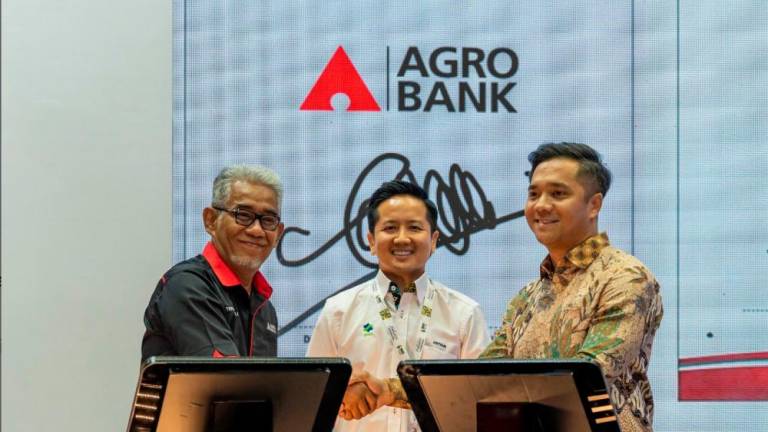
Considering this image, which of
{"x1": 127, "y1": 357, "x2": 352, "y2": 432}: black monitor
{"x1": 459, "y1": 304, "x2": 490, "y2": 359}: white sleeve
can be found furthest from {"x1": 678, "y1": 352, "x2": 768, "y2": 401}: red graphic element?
{"x1": 127, "y1": 357, "x2": 352, "y2": 432}: black monitor

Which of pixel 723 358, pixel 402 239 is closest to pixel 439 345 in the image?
pixel 402 239

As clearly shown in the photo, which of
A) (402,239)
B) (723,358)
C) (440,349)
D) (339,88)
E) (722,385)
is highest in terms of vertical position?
(339,88)

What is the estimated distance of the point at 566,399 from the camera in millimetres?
2385

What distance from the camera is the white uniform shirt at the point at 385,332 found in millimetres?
4141

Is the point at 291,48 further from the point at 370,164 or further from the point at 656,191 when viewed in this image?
the point at 656,191

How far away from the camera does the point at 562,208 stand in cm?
343

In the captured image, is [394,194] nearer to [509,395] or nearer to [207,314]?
[207,314]

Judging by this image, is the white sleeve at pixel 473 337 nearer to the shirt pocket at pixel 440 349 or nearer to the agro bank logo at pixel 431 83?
the shirt pocket at pixel 440 349

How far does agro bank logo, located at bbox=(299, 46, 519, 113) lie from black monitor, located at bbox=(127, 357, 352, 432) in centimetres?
265

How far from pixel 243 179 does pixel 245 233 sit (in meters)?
0.22

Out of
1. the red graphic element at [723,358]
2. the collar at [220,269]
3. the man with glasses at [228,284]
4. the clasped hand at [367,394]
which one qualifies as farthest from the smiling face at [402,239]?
the red graphic element at [723,358]

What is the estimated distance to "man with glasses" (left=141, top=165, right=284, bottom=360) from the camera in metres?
3.54

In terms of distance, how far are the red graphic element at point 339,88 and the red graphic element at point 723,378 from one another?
1.96 metres

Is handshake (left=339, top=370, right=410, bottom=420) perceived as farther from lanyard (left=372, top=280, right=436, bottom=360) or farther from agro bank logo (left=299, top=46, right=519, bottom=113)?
agro bank logo (left=299, top=46, right=519, bottom=113)
